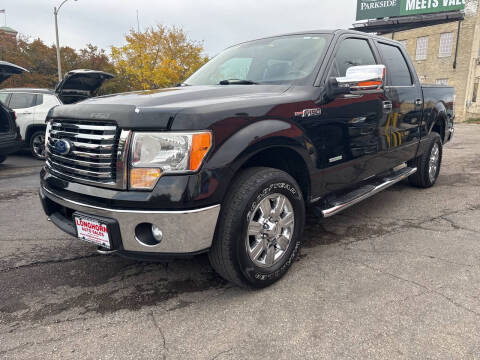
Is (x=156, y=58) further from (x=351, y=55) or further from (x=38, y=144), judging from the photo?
(x=351, y=55)

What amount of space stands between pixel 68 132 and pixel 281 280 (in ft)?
5.95

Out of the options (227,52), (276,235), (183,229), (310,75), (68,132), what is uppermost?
(227,52)

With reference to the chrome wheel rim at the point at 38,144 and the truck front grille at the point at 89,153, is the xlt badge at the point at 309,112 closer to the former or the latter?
the truck front grille at the point at 89,153

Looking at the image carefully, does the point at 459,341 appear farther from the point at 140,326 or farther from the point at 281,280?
the point at 140,326

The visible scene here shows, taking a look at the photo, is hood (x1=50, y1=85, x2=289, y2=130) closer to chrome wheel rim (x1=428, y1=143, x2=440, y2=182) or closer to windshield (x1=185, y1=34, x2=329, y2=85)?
windshield (x1=185, y1=34, x2=329, y2=85)

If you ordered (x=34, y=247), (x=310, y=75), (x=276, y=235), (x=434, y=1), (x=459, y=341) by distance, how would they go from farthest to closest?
(x=434, y=1)
(x=34, y=247)
(x=310, y=75)
(x=276, y=235)
(x=459, y=341)

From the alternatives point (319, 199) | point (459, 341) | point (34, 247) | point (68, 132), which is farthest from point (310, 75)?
point (34, 247)

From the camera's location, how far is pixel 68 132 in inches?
95.2

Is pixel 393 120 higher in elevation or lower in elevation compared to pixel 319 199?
higher

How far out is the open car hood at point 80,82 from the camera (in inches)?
268

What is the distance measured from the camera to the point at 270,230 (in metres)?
2.52

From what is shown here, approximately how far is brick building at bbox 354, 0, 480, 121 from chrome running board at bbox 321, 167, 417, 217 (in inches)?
1056

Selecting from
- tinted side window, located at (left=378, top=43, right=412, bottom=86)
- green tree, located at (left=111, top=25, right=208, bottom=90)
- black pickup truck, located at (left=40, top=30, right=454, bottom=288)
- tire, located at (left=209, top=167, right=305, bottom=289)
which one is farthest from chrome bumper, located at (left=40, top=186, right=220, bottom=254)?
green tree, located at (left=111, top=25, right=208, bottom=90)

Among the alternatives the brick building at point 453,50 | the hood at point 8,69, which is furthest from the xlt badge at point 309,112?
the brick building at point 453,50
